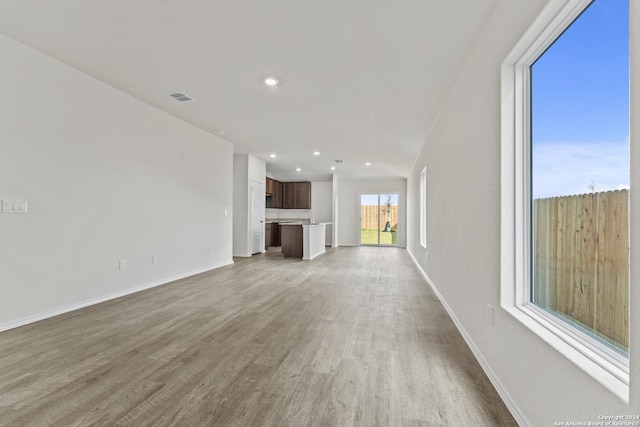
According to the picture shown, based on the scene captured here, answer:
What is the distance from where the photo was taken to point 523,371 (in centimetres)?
151

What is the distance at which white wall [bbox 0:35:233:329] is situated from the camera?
276cm

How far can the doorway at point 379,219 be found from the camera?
1080 cm

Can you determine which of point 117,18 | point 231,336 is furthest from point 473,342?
point 117,18

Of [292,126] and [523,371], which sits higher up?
[292,126]

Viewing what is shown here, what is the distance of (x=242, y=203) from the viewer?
7367 millimetres

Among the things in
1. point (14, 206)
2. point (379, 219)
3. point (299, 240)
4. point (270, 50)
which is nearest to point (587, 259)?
point (270, 50)

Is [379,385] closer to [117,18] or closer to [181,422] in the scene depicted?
[181,422]

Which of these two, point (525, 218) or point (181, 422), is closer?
point (181, 422)

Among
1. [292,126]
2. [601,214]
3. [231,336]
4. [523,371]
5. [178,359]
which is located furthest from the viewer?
[292,126]

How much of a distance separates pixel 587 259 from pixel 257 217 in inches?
286

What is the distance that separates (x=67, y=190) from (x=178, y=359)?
2312 millimetres

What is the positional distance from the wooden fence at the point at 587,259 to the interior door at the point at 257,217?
6.64 metres

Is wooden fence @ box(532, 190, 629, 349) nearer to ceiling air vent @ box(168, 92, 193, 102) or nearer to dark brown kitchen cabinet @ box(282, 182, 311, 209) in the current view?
ceiling air vent @ box(168, 92, 193, 102)

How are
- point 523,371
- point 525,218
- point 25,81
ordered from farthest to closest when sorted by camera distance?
point 25,81
point 525,218
point 523,371
